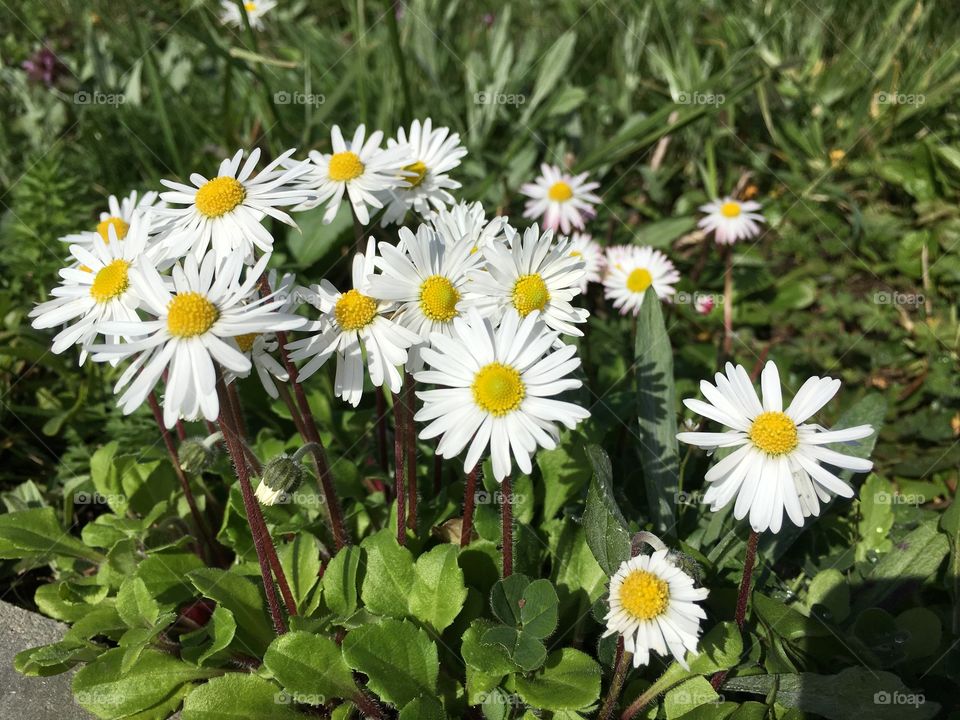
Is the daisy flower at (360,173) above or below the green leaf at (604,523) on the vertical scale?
above

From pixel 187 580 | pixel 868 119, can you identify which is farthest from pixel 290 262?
pixel 868 119

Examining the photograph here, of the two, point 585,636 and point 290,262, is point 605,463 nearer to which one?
point 585,636

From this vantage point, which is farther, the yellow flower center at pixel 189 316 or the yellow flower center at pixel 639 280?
the yellow flower center at pixel 639 280

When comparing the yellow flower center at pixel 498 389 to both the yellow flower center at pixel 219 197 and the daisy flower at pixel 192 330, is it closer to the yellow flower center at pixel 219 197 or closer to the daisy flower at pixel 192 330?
the daisy flower at pixel 192 330

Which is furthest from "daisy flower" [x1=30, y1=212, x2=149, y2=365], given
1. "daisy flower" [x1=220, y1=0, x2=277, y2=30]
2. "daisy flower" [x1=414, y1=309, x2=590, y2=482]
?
"daisy flower" [x1=220, y1=0, x2=277, y2=30]

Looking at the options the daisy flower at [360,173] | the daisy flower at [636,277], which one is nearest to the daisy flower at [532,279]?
the daisy flower at [360,173]
